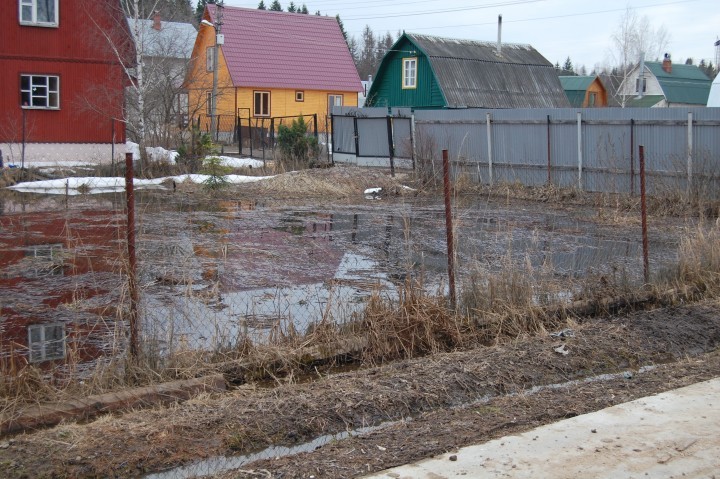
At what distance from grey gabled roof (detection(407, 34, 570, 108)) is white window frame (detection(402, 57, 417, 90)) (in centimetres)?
133

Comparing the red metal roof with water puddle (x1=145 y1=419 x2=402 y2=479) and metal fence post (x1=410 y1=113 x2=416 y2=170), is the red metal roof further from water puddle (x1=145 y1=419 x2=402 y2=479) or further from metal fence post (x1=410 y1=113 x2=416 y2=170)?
water puddle (x1=145 y1=419 x2=402 y2=479)

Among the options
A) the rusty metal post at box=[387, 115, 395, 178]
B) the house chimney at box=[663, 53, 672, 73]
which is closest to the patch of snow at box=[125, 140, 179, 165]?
the rusty metal post at box=[387, 115, 395, 178]

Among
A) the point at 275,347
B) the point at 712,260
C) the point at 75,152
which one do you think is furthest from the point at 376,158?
the point at 275,347

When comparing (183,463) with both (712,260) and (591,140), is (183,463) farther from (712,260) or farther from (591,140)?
(591,140)

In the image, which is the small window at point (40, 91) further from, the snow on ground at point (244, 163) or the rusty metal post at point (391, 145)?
the rusty metal post at point (391, 145)

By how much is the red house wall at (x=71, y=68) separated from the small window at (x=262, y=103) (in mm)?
16939

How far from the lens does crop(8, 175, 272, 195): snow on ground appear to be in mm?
22594

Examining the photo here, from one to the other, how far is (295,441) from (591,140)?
1727cm

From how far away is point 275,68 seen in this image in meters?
46.8

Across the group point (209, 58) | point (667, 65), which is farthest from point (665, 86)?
point (209, 58)

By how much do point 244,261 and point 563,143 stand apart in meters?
12.7

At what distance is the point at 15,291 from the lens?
9.55 meters


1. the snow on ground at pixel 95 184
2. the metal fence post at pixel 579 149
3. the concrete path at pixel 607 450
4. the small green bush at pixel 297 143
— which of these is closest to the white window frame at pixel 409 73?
the small green bush at pixel 297 143

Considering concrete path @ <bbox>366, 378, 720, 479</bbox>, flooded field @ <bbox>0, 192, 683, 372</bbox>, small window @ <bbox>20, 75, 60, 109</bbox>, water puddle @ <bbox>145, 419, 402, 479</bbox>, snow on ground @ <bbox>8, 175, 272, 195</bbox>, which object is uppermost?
small window @ <bbox>20, 75, 60, 109</bbox>
